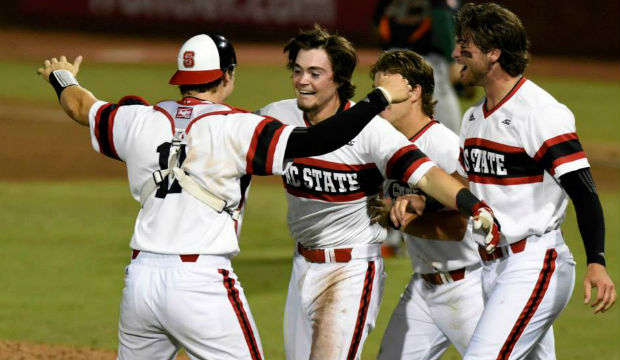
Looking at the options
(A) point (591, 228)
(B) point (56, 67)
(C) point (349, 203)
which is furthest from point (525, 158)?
(B) point (56, 67)

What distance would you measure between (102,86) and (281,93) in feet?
14.1

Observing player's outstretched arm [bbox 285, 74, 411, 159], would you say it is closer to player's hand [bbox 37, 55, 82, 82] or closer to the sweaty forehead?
the sweaty forehead

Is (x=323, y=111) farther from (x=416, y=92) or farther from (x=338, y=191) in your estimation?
(x=416, y=92)

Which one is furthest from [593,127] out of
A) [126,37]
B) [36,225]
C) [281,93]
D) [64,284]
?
[126,37]

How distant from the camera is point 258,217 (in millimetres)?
13242

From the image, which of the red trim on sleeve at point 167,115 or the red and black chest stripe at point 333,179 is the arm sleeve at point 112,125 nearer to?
the red trim on sleeve at point 167,115

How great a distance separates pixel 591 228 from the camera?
496cm

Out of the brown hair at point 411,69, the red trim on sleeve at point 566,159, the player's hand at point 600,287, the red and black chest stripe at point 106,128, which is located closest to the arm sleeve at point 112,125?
the red and black chest stripe at point 106,128

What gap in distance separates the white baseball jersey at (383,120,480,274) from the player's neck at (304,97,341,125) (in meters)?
0.49

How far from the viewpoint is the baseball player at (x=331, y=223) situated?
570 cm

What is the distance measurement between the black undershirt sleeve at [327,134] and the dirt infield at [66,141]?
10.6 feet

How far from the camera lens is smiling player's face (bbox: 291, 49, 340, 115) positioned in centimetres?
583

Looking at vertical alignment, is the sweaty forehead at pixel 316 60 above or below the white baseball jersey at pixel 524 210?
above

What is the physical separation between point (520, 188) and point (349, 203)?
39.5 inches
